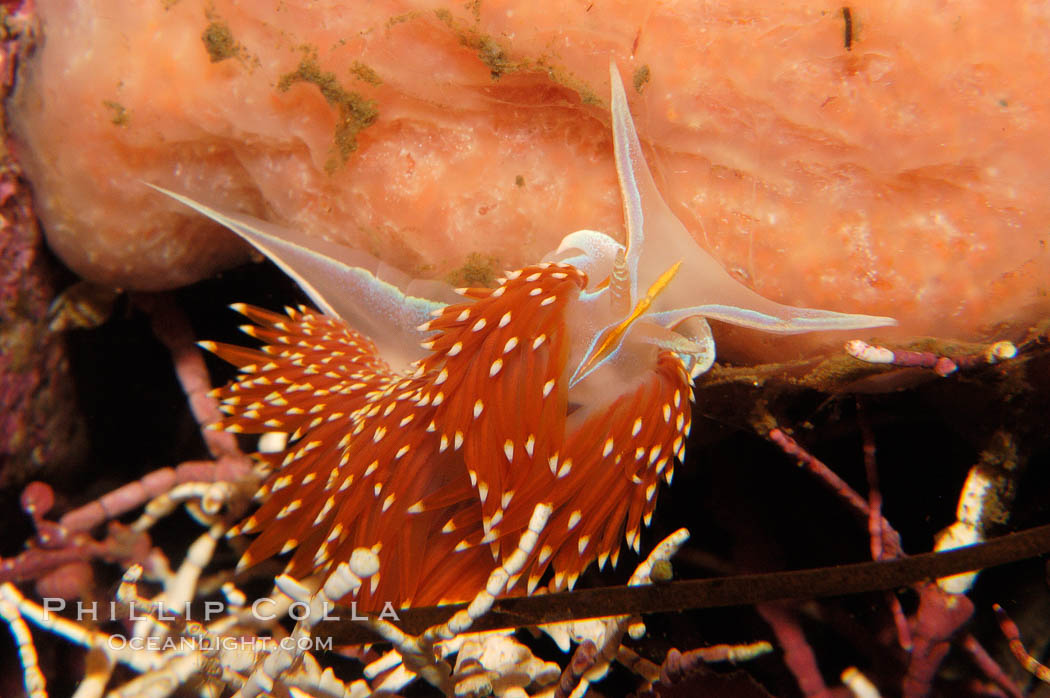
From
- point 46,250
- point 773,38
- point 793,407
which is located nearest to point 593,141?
point 773,38

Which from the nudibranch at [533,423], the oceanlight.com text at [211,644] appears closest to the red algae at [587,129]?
the nudibranch at [533,423]

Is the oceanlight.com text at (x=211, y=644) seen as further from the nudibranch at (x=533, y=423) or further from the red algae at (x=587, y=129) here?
the red algae at (x=587, y=129)

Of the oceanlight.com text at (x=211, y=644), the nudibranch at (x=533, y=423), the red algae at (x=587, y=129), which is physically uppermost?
the red algae at (x=587, y=129)

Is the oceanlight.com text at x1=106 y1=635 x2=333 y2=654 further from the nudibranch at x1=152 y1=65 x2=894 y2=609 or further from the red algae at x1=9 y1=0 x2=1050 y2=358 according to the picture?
the red algae at x1=9 y1=0 x2=1050 y2=358

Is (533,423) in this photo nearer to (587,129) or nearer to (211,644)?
(587,129)

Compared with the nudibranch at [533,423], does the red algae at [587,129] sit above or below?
above

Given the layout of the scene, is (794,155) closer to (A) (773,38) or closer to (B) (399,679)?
(A) (773,38)
